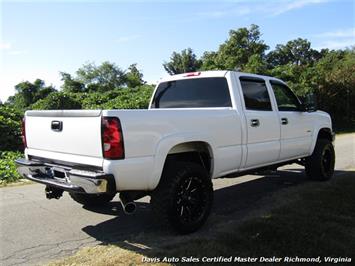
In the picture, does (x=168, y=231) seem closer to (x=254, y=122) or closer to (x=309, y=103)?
(x=254, y=122)

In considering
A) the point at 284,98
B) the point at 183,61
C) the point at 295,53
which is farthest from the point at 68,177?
the point at 295,53

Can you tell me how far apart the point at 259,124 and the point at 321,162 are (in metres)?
2.38

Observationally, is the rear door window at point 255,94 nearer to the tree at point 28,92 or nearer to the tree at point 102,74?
the tree at point 28,92

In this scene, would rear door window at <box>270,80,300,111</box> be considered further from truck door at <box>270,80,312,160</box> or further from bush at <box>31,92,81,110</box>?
bush at <box>31,92,81,110</box>

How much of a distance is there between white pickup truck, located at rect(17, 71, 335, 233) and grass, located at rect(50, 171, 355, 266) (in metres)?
0.39

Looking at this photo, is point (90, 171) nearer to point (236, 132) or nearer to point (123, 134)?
point (123, 134)

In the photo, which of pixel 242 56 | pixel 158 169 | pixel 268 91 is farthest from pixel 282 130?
pixel 242 56

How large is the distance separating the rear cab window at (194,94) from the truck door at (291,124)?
1.21m

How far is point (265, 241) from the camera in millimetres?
4676

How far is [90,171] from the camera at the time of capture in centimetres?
448

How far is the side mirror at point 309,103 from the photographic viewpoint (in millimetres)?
7395

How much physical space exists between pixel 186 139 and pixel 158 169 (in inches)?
21.2

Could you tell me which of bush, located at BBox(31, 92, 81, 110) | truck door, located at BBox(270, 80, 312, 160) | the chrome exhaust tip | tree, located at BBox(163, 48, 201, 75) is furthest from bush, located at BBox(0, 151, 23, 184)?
tree, located at BBox(163, 48, 201, 75)

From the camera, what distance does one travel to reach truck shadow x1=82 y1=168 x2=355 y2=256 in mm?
4891
